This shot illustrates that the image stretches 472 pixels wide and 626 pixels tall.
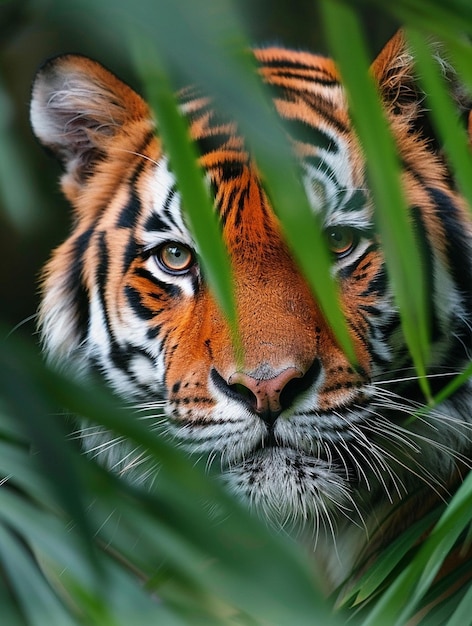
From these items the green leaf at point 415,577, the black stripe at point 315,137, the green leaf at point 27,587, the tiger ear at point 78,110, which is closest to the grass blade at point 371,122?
the green leaf at point 415,577

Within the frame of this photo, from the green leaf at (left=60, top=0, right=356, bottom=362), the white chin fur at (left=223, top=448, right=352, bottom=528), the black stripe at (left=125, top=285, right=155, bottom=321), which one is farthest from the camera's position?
the black stripe at (left=125, top=285, right=155, bottom=321)

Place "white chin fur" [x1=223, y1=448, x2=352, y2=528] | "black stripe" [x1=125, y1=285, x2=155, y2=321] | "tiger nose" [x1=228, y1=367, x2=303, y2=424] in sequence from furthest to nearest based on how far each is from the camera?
"black stripe" [x1=125, y1=285, x2=155, y2=321] → "white chin fur" [x1=223, y1=448, x2=352, y2=528] → "tiger nose" [x1=228, y1=367, x2=303, y2=424]

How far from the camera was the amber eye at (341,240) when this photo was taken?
4.09 feet

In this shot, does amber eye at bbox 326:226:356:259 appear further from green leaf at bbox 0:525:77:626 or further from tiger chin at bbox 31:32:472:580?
green leaf at bbox 0:525:77:626

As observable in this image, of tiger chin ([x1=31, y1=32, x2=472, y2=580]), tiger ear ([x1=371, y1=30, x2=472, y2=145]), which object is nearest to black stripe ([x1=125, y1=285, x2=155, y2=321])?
tiger chin ([x1=31, y1=32, x2=472, y2=580])

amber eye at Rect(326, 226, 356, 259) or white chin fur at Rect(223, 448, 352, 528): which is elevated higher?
amber eye at Rect(326, 226, 356, 259)

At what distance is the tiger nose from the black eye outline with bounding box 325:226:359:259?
0.23 metres

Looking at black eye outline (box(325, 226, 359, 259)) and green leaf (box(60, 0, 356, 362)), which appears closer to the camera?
green leaf (box(60, 0, 356, 362))

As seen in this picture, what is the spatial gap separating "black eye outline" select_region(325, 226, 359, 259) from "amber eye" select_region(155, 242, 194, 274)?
0.20 metres

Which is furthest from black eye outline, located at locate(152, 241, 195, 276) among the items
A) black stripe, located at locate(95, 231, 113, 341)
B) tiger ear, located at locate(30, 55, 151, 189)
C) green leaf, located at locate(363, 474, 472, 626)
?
green leaf, located at locate(363, 474, 472, 626)

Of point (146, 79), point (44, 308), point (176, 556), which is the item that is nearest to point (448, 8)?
point (146, 79)

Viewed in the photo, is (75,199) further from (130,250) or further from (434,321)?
(434,321)

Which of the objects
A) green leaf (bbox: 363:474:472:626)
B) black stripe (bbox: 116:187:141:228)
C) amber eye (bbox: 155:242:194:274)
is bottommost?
green leaf (bbox: 363:474:472:626)

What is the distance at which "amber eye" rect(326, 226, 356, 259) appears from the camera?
1.25m
